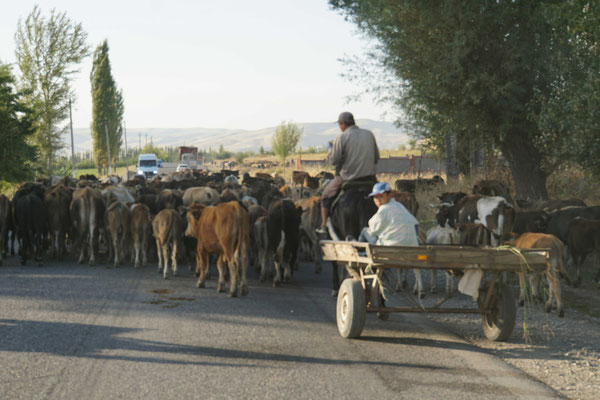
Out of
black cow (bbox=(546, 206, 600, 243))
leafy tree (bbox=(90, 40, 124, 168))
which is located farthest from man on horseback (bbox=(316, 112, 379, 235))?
leafy tree (bbox=(90, 40, 124, 168))

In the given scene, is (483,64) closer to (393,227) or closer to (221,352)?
(393,227)

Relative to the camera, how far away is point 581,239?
44.9 feet

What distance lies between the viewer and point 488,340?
9.20m

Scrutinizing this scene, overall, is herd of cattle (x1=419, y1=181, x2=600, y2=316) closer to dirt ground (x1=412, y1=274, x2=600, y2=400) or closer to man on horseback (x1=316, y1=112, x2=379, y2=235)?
dirt ground (x1=412, y1=274, x2=600, y2=400)

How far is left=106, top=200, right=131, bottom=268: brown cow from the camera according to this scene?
17047 millimetres

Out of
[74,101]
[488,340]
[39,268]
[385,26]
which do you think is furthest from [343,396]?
[74,101]

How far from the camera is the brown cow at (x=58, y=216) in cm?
1798

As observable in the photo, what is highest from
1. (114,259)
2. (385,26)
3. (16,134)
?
(385,26)

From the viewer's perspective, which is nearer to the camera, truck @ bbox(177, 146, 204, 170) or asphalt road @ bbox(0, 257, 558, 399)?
asphalt road @ bbox(0, 257, 558, 399)

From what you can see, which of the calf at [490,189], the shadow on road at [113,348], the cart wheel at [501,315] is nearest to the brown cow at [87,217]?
the shadow on road at [113,348]

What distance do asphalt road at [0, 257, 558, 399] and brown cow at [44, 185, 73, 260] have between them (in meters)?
5.42

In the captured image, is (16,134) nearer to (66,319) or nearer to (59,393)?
(66,319)

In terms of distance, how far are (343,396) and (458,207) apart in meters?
12.1

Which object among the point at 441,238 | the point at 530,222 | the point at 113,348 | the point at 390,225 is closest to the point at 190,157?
the point at 530,222
